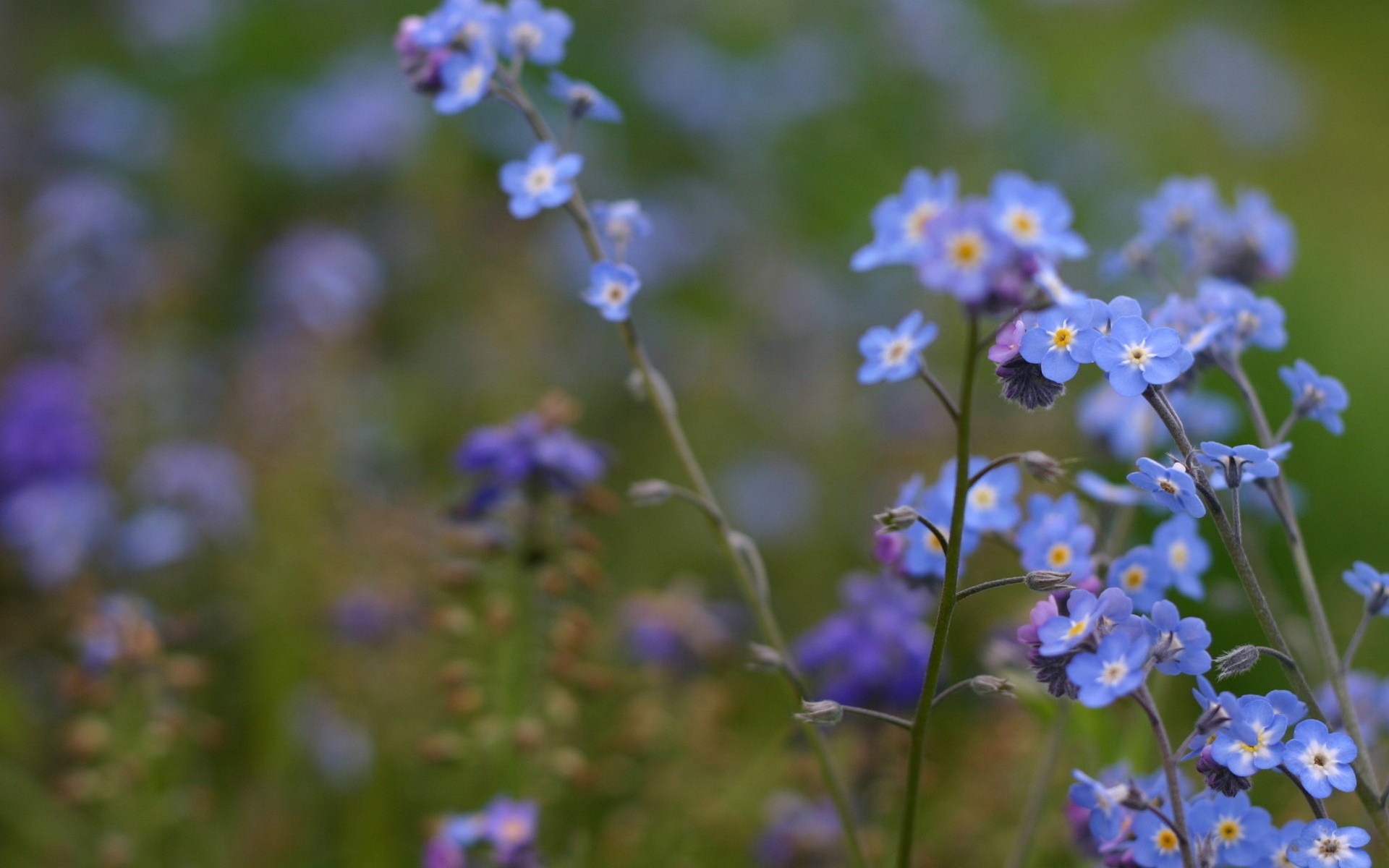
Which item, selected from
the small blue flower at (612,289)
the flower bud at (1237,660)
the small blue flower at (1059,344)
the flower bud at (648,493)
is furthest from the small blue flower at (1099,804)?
the small blue flower at (612,289)

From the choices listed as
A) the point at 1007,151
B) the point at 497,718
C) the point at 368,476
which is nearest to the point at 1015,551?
the point at 497,718

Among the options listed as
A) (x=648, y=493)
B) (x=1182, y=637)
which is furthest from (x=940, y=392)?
(x=648, y=493)

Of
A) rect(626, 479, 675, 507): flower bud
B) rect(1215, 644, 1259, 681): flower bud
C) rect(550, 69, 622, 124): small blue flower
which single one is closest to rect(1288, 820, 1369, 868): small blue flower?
rect(1215, 644, 1259, 681): flower bud

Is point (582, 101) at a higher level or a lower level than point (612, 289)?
higher

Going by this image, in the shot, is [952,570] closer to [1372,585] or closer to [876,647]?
[1372,585]

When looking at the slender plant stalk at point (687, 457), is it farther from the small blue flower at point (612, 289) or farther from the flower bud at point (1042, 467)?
the flower bud at point (1042, 467)

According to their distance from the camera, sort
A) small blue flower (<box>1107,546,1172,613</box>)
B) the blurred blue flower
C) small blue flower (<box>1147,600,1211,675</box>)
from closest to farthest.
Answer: small blue flower (<box>1147,600,1211,675</box>)
small blue flower (<box>1107,546,1172,613</box>)
the blurred blue flower

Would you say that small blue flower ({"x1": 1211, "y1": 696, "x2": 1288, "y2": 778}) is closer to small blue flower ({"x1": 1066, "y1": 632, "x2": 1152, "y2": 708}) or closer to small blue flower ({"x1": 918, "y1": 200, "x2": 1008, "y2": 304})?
small blue flower ({"x1": 1066, "y1": 632, "x2": 1152, "y2": 708})
